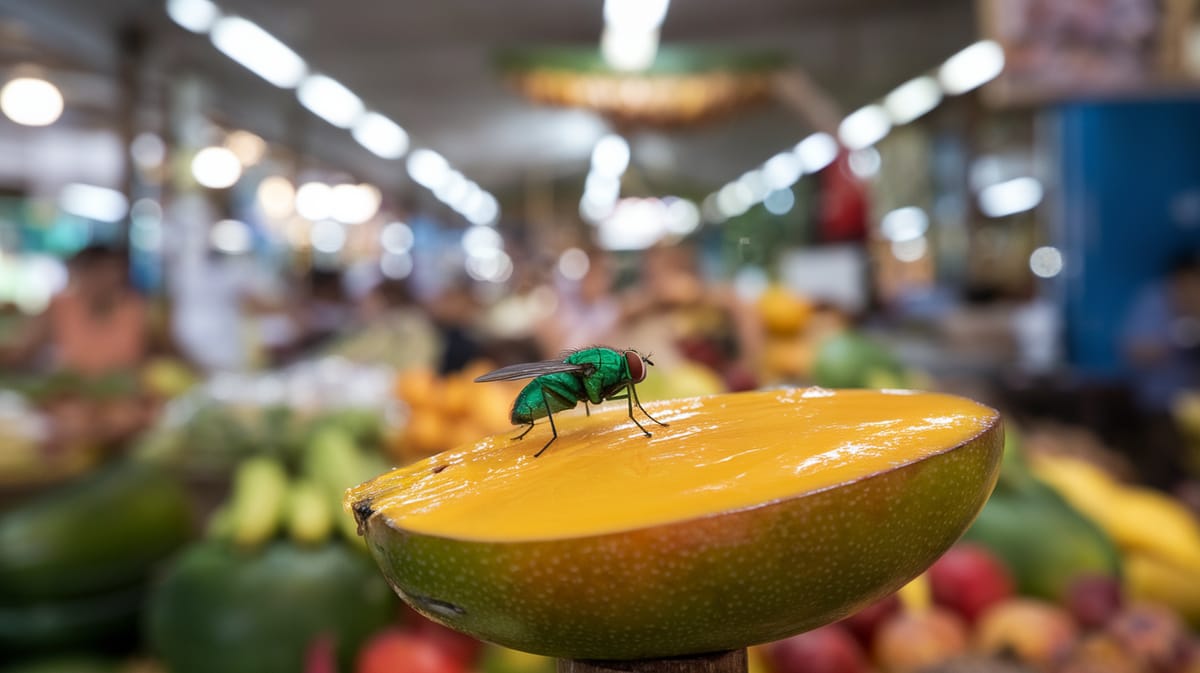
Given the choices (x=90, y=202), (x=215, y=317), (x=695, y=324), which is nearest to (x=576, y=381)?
(x=695, y=324)

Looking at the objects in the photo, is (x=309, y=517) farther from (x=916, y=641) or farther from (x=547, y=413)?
(x=547, y=413)

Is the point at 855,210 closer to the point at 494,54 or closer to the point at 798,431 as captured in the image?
the point at 494,54

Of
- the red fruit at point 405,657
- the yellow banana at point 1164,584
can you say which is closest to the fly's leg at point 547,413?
the red fruit at point 405,657

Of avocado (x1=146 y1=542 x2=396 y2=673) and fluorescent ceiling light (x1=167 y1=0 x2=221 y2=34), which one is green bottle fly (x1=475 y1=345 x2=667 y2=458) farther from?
fluorescent ceiling light (x1=167 y1=0 x2=221 y2=34)

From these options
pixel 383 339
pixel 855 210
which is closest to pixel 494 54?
pixel 383 339

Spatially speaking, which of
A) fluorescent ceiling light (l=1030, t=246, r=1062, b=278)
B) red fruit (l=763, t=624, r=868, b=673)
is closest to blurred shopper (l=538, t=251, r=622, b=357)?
red fruit (l=763, t=624, r=868, b=673)

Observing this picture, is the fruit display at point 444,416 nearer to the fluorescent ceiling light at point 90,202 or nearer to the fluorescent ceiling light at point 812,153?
the fluorescent ceiling light at point 812,153
